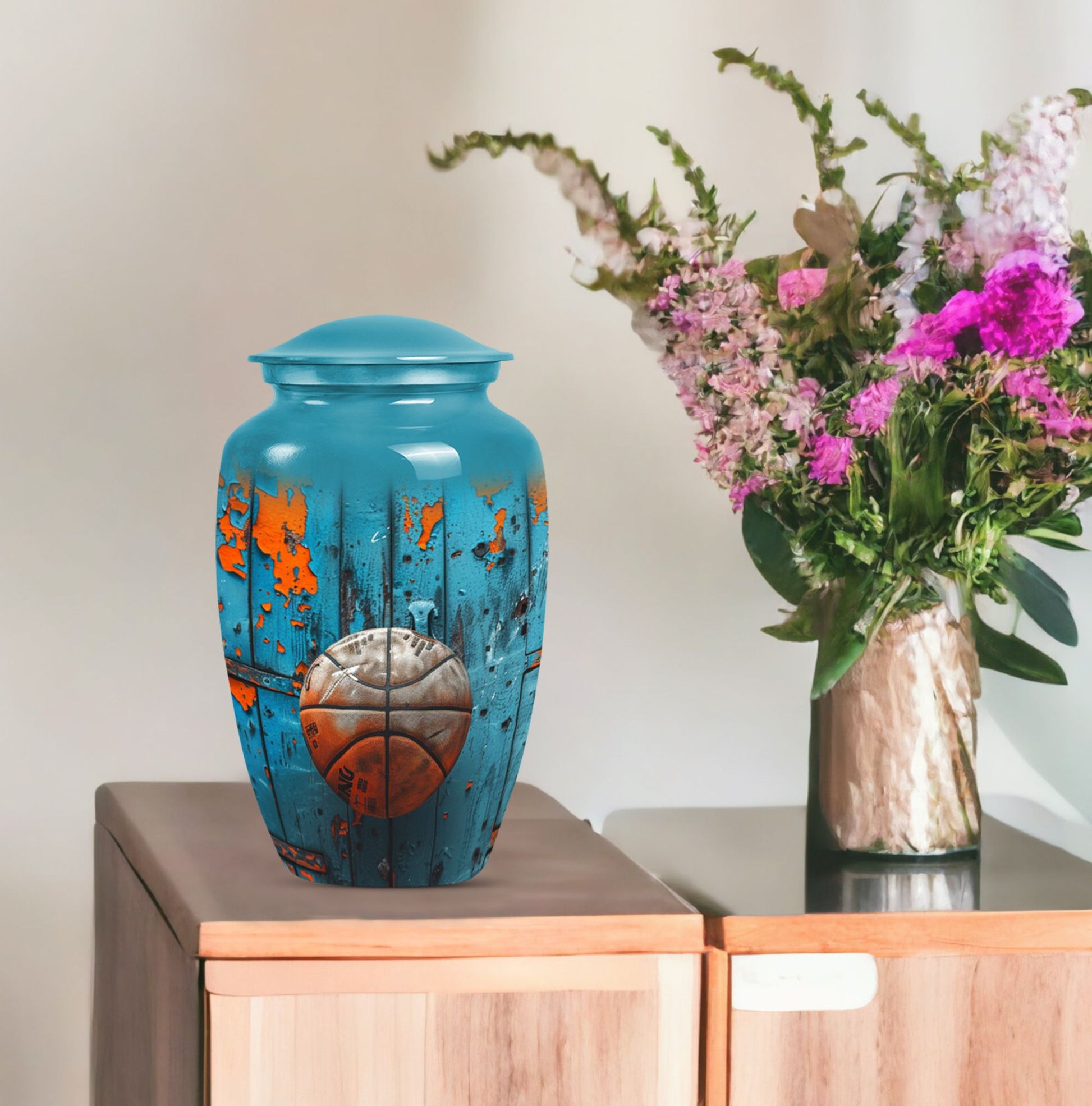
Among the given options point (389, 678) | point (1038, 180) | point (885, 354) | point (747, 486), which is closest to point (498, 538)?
point (389, 678)

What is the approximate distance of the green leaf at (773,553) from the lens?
1203mm

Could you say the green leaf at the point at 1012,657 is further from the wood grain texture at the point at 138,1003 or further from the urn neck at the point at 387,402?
the wood grain texture at the point at 138,1003

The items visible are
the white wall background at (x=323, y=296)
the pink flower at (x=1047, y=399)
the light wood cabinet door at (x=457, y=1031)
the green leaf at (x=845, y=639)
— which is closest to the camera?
the light wood cabinet door at (x=457, y=1031)

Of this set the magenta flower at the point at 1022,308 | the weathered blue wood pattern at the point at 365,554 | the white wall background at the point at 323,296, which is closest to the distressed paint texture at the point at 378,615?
the weathered blue wood pattern at the point at 365,554

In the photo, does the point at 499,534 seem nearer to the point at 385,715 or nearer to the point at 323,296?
the point at 385,715

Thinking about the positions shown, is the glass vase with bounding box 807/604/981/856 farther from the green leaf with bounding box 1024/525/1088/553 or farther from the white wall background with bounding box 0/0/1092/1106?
the white wall background with bounding box 0/0/1092/1106

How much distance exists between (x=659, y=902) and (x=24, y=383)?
A: 0.84 metres

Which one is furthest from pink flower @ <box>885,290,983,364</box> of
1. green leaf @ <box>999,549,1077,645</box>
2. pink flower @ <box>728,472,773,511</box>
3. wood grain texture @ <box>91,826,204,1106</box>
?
wood grain texture @ <box>91,826,204,1106</box>

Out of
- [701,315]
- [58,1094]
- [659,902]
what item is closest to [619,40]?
[701,315]

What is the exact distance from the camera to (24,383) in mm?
1420

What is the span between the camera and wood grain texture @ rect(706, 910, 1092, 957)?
38.9 inches

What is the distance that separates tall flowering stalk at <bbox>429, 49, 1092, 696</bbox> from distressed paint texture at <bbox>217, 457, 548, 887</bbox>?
0.19 metres

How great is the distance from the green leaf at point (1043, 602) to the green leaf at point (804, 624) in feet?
0.54

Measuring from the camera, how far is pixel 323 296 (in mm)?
1455
